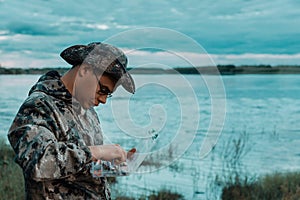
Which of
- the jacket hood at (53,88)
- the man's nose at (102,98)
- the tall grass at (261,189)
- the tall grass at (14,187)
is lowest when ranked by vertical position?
the tall grass at (261,189)

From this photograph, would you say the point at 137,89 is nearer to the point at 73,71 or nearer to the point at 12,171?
the point at 73,71

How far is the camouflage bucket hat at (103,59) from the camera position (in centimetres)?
201

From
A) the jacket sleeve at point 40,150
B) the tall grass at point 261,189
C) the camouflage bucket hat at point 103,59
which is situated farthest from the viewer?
the tall grass at point 261,189

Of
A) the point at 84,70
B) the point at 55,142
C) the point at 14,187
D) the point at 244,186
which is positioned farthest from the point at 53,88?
the point at 244,186

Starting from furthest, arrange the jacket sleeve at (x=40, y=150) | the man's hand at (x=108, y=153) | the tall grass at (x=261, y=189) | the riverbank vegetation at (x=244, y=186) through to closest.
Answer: the tall grass at (x=261, y=189)
the riverbank vegetation at (x=244, y=186)
the man's hand at (x=108, y=153)
the jacket sleeve at (x=40, y=150)

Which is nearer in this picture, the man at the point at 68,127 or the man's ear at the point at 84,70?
the man at the point at 68,127

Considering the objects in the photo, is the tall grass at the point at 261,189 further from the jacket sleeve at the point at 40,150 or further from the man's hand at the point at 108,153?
the jacket sleeve at the point at 40,150

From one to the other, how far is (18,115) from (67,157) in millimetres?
273

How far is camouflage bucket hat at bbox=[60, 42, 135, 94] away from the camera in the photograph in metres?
2.01

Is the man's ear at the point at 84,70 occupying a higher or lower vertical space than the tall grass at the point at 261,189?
higher

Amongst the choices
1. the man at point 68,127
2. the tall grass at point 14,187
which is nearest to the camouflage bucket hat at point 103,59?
the man at point 68,127

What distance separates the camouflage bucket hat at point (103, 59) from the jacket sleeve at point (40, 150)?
0.26m

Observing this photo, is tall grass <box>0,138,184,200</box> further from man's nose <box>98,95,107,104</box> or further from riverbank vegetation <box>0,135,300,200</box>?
man's nose <box>98,95,107,104</box>

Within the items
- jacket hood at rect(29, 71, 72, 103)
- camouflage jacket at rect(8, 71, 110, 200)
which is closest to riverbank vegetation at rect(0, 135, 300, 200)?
camouflage jacket at rect(8, 71, 110, 200)
